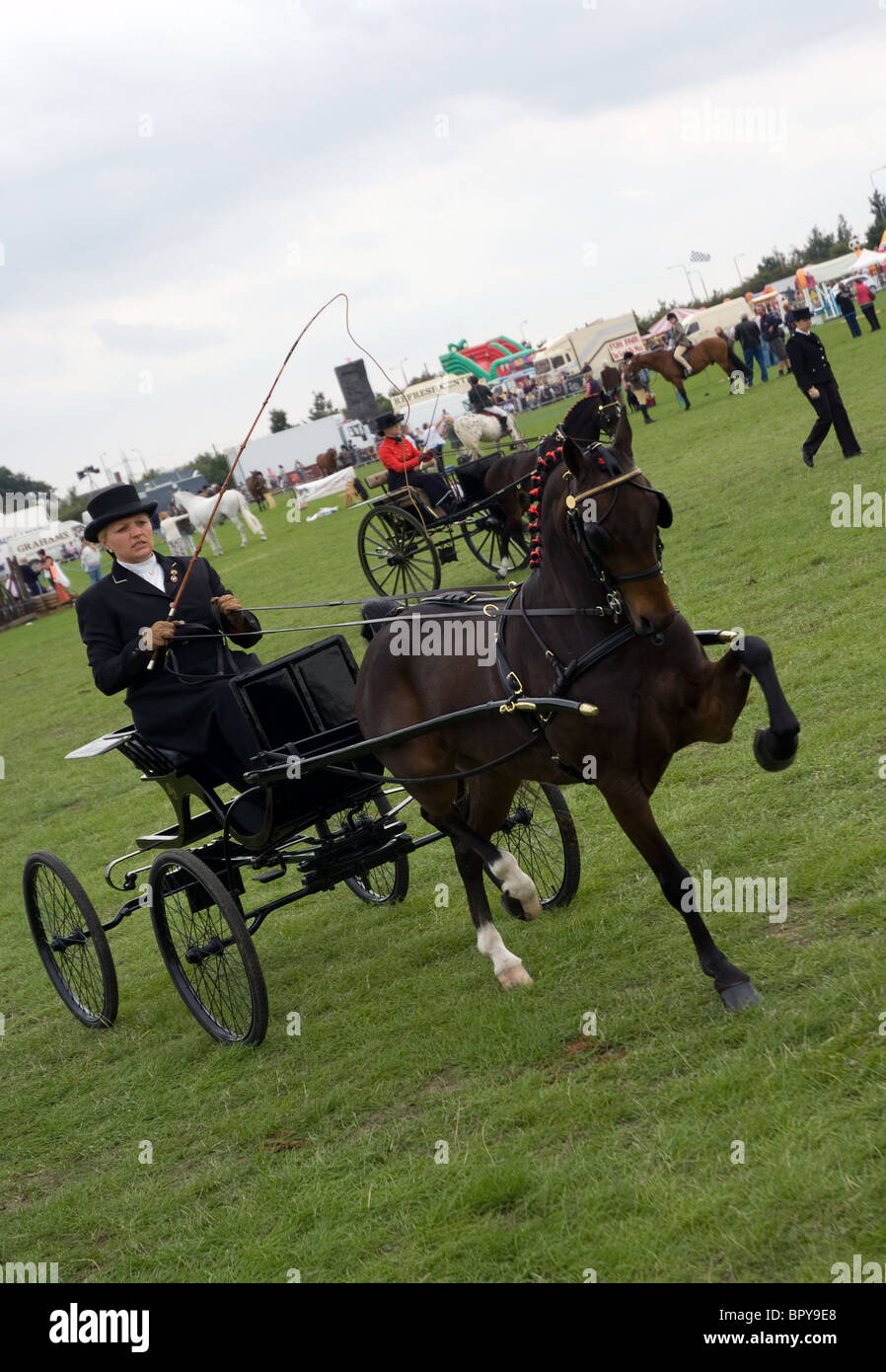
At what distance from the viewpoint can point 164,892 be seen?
6.14 metres

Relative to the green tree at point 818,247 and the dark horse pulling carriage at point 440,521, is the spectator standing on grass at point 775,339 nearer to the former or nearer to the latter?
the dark horse pulling carriage at point 440,521

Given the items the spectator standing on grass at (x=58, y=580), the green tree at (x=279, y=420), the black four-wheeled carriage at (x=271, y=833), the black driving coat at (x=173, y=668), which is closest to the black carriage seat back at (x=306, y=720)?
the black four-wheeled carriage at (x=271, y=833)

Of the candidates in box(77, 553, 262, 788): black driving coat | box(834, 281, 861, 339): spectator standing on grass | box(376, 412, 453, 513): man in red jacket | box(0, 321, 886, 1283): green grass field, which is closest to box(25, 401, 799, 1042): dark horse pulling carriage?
box(77, 553, 262, 788): black driving coat

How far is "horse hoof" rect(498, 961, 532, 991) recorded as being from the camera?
542 cm

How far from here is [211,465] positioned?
270 ft

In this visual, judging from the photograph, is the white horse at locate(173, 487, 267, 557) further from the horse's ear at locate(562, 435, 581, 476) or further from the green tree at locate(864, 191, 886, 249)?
the green tree at locate(864, 191, 886, 249)

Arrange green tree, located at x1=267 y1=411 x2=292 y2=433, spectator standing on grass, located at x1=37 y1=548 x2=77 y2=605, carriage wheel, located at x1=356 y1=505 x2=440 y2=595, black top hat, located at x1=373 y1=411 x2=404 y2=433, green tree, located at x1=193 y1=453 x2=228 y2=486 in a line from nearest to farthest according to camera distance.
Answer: carriage wheel, located at x1=356 y1=505 x2=440 y2=595
black top hat, located at x1=373 y1=411 x2=404 y2=433
spectator standing on grass, located at x1=37 y1=548 x2=77 y2=605
green tree, located at x1=193 y1=453 x2=228 y2=486
green tree, located at x1=267 y1=411 x2=292 y2=433

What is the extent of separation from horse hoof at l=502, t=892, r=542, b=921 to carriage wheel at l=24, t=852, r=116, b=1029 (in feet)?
6.78

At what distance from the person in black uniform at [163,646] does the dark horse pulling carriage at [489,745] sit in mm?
177

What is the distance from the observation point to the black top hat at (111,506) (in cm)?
614

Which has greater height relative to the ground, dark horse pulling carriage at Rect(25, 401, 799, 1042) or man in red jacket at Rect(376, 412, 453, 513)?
man in red jacket at Rect(376, 412, 453, 513)

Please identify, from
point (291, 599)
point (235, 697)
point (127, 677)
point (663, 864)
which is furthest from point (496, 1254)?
point (291, 599)

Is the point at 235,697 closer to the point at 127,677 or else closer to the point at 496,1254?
the point at 127,677

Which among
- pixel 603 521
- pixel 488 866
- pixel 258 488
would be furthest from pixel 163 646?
pixel 258 488
